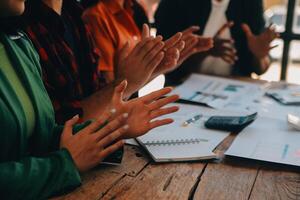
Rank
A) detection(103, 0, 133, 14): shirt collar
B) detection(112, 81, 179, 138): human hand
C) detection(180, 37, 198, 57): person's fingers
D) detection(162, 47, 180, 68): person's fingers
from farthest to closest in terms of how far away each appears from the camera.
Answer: detection(103, 0, 133, 14): shirt collar
detection(180, 37, 198, 57): person's fingers
detection(162, 47, 180, 68): person's fingers
detection(112, 81, 179, 138): human hand

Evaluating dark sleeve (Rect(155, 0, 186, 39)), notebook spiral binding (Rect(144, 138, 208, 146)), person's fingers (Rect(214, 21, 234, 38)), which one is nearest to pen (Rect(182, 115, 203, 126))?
notebook spiral binding (Rect(144, 138, 208, 146))

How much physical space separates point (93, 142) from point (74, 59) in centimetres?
47

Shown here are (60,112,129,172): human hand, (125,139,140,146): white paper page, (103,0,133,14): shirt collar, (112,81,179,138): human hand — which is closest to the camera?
(60,112,129,172): human hand

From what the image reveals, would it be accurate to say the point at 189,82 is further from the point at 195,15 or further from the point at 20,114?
the point at 20,114

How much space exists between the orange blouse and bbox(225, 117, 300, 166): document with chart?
66cm

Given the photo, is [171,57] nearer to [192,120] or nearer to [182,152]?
[192,120]

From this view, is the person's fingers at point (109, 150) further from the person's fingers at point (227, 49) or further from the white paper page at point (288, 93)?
the person's fingers at point (227, 49)

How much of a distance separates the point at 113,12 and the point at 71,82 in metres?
0.62

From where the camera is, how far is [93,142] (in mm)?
1037

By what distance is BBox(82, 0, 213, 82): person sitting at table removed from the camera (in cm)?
179

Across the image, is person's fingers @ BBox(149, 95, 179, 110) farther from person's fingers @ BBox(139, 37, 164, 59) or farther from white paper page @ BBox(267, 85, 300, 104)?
white paper page @ BBox(267, 85, 300, 104)

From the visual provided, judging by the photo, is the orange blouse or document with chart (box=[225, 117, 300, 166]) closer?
document with chart (box=[225, 117, 300, 166])

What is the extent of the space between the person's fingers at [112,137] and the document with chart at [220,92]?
1.68ft

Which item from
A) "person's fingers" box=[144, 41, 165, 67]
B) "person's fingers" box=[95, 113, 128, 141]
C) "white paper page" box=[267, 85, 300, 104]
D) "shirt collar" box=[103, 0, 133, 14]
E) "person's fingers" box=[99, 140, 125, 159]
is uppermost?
"shirt collar" box=[103, 0, 133, 14]
